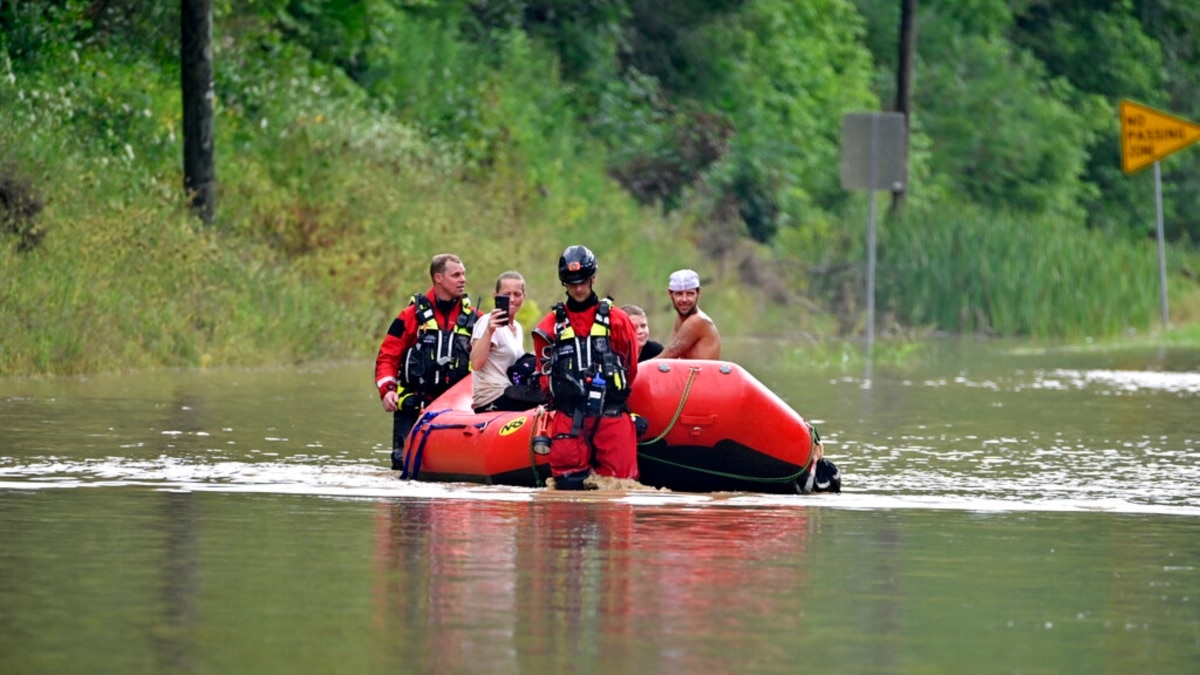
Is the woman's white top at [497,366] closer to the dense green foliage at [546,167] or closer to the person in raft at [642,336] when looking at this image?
the person in raft at [642,336]

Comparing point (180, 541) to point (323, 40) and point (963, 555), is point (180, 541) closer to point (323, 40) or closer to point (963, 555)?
point (963, 555)

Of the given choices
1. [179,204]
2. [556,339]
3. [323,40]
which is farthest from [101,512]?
[323,40]

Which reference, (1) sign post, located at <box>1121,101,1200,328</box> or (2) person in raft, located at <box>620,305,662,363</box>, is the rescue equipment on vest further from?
(1) sign post, located at <box>1121,101,1200,328</box>

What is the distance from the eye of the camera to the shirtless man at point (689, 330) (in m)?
15.8

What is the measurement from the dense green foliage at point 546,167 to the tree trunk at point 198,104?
34 cm

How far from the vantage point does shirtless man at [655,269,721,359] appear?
15812 mm

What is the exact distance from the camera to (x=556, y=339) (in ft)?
47.0

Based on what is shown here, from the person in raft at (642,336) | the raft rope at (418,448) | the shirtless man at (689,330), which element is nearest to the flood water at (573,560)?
the raft rope at (418,448)

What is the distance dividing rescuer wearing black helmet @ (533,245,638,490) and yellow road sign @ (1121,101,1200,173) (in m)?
33.6

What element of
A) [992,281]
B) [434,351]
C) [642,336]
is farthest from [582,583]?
[992,281]

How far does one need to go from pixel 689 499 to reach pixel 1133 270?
99.2ft

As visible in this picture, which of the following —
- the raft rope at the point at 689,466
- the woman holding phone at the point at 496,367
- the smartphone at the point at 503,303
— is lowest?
the raft rope at the point at 689,466

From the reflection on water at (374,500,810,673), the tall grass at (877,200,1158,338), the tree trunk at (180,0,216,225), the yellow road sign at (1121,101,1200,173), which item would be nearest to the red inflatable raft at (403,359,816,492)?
the reflection on water at (374,500,810,673)

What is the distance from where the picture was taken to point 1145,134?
46.9 m
